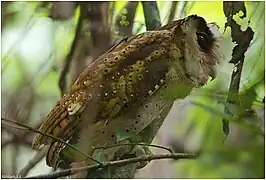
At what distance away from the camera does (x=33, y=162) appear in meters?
0.76

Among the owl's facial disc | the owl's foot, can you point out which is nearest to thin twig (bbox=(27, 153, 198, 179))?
the owl's foot

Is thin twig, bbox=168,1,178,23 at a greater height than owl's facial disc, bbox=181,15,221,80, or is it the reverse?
thin twig, bbox=168,1,178,23

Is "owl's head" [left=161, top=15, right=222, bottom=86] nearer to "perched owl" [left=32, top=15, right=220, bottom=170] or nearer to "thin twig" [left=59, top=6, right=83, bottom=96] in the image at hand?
"perched owl" [left=32, top=15, right=220, bottom=170]

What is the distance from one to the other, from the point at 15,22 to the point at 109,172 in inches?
11.1

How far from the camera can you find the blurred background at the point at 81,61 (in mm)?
714

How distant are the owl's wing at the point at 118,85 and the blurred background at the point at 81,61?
0.05 meters

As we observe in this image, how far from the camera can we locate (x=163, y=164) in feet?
2.43

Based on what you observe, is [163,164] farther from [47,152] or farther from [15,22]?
[15,22]

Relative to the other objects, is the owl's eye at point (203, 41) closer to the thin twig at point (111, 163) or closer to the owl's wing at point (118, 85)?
the owl's wing at point (118, 85)

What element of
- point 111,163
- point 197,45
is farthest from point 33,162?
point 197,45

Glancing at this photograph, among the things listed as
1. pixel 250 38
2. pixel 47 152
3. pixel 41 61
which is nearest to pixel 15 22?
pixel 41 61

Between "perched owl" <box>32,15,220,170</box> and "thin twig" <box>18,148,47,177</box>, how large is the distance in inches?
0.5

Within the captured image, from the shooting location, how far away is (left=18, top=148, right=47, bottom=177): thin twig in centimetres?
74

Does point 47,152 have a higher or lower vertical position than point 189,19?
lower
